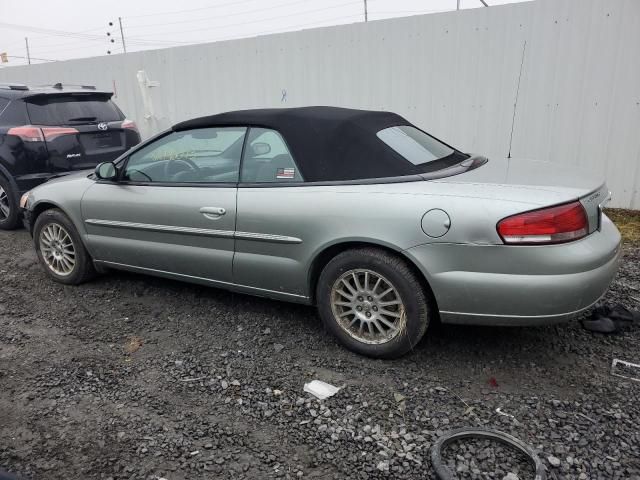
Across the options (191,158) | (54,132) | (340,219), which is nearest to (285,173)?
(340,219)

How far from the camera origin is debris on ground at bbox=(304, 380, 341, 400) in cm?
298

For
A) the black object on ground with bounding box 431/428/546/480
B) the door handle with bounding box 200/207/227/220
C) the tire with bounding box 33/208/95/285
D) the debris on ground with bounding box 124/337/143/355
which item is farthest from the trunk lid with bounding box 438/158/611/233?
the tire with bounding box 33/208/95/285

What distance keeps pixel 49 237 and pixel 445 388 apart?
145 inches

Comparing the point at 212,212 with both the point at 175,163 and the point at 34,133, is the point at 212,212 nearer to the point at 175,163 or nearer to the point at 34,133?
the point at 175,163

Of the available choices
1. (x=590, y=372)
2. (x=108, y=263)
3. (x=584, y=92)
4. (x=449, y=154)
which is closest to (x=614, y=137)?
(x=584, y=92)

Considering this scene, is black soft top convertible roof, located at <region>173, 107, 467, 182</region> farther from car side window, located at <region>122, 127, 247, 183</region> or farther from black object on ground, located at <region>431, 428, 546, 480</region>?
black object on ground, located at <region>431, 428, 546, 480</region>

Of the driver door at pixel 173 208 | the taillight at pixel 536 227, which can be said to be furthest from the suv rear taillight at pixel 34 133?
the taillight at pixel 536 227

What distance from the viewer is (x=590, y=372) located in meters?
3.13

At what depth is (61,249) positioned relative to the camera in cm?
466

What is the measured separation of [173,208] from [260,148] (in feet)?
2.64

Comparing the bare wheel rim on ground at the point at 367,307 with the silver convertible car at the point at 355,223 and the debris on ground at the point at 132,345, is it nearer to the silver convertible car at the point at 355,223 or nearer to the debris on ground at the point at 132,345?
the silver convertible car at the point at 355,223

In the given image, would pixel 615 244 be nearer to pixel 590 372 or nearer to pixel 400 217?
pixel 590 372

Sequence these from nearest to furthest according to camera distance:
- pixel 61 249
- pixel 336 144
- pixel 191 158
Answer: pixel 336 144 < pixel 191 158 < pixel 61 249

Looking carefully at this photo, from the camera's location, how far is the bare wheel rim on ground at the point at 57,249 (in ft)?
15.2
